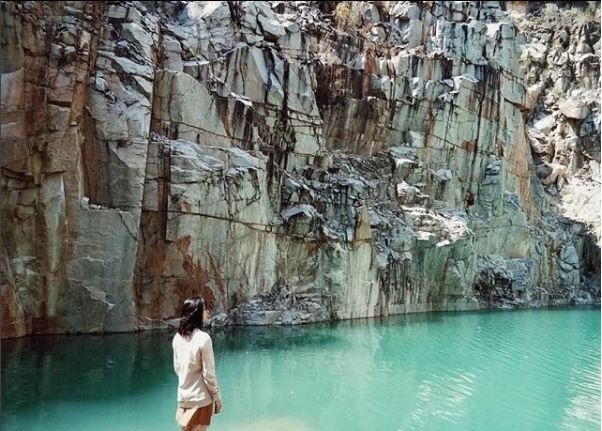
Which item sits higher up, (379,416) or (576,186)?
(576,186)

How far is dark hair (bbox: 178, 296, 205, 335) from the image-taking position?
486 centimetres

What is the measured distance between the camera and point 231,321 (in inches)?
802

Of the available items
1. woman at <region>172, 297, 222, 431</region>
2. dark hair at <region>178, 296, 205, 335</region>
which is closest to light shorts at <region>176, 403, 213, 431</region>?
woman at <region>172, 297, 222, 431</region>

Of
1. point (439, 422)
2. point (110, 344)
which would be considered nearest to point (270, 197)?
point (110, 344)

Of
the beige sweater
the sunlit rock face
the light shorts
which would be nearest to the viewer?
the beige sweater

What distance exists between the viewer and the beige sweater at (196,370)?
15.7 ft

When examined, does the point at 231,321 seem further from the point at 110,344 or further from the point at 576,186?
the point at 576,186

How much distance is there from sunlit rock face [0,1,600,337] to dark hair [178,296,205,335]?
11651mm

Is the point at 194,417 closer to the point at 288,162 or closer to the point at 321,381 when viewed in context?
the point at 321,381

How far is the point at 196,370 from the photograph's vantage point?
15.9 feet

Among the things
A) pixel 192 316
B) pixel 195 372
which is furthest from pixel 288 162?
pixel 195 372

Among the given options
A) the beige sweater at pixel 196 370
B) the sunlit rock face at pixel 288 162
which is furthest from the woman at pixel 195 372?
the sunlit rock face at pixel 288 162

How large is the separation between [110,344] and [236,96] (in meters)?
11.4

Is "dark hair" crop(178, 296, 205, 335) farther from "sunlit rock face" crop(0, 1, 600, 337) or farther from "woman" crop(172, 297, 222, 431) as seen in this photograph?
"sunlit rock face" crop(0, 1, 600, 337)
